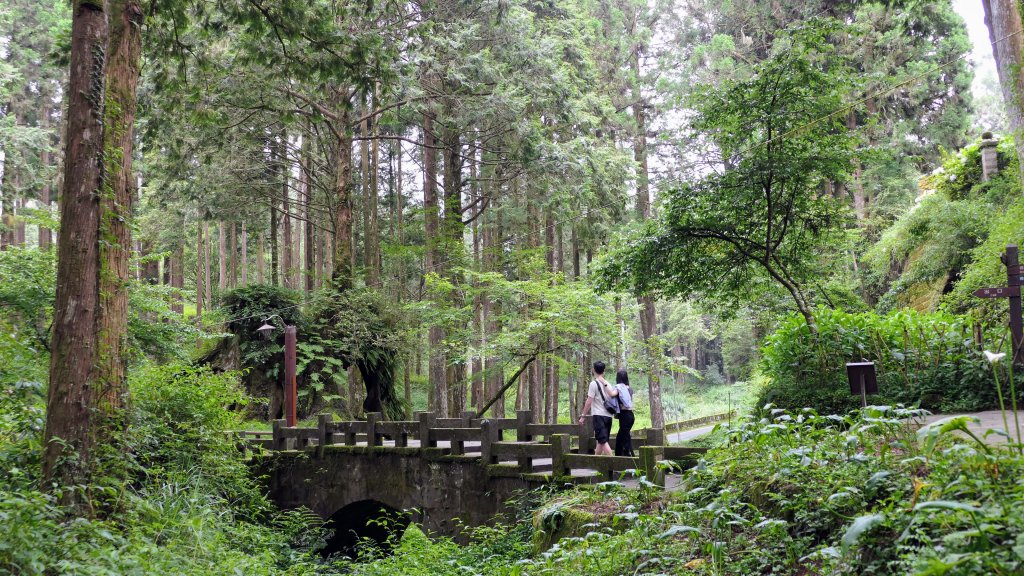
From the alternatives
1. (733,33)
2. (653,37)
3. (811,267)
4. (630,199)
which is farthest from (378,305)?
(733,33)

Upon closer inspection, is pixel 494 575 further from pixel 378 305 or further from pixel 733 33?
pixel 733 33

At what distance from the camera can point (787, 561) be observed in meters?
4.83

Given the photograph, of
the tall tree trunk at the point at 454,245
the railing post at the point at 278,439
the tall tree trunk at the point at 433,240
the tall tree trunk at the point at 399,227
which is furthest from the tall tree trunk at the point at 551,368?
the railing post at the point at 278,439

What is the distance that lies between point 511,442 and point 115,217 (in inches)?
274

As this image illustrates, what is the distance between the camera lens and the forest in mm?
5762

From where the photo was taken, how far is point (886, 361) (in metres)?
11.4

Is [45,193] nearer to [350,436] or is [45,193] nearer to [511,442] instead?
[350,436]

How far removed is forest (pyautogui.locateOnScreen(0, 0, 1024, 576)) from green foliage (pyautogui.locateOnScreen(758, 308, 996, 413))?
53mm

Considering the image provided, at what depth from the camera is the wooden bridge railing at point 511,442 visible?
9285 millimetres

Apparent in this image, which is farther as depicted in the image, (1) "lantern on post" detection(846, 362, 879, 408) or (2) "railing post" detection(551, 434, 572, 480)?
(2) "railing post" detection(551, 434, 572, 480)

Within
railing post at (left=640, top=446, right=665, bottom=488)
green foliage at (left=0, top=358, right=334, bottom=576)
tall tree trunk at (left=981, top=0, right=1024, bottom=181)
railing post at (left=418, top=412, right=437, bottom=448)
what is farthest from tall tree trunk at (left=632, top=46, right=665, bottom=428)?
railing post at (left=640, top=446, right=665, bottom=488)

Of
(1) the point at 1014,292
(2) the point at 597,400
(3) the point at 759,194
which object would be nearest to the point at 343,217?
(2) the point at 597,400

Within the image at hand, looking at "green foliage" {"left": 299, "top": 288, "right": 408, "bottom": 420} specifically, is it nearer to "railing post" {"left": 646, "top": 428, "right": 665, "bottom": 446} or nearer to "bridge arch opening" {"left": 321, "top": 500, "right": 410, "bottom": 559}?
"bridge arch opening" {"left": 321, "top": 500, "right": 410, "bottom": 559}

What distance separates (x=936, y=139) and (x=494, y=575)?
970 inches
